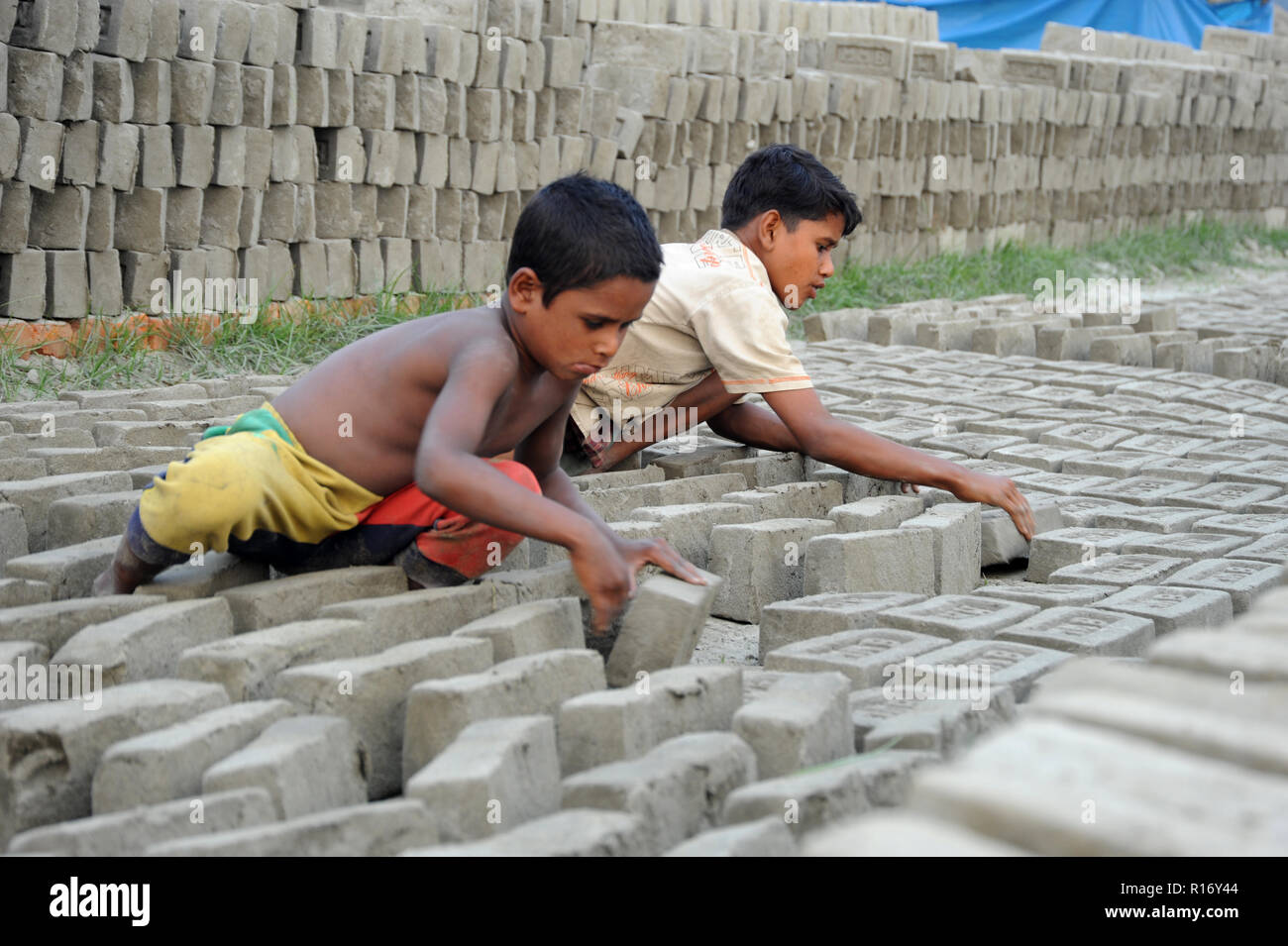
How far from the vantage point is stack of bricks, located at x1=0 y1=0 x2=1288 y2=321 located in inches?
209

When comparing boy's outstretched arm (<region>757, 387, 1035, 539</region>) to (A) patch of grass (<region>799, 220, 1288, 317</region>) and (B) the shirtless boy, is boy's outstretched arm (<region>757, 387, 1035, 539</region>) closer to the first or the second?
(B) the shirtless boy

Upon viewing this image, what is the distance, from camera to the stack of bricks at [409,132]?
530cm

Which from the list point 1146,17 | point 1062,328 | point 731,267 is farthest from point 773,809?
point 1146,17

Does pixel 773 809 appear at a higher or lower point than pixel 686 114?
lower

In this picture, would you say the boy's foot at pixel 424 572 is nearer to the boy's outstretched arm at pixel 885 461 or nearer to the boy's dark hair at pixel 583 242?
the boy's dark hair at pixel 583 242

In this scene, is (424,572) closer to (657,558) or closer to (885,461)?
(657,558)

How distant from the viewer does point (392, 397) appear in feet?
9.27

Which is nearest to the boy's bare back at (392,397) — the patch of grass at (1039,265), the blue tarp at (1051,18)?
the patch of grass at (1039,265)

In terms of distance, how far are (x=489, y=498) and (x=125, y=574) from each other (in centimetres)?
85

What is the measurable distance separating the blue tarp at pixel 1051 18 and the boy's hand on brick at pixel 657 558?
12660 millimetres

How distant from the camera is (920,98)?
10.2 meters
